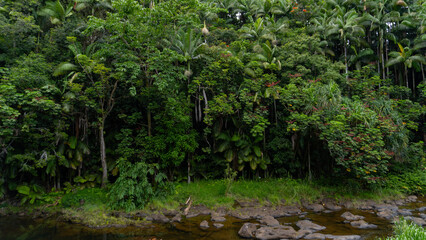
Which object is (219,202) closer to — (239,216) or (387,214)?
(239,216)

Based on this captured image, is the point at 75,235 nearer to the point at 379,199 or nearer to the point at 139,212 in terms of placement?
the point at 139,212

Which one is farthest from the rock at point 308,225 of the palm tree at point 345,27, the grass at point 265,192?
the palm tree at point 345,27

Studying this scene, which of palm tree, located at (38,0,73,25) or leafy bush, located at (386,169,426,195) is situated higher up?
palm tree, located at (38,0,73,25)

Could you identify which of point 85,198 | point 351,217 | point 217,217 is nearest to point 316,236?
point 351,217

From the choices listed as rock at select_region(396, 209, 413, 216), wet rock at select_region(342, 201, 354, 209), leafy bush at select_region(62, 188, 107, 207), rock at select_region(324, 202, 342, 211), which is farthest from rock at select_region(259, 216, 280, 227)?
leafy bush at select_region(62, 188, 107, 207)

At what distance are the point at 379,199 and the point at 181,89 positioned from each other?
38.9 ft

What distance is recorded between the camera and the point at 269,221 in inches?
372

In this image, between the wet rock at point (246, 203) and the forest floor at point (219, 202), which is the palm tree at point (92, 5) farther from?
the wet rock at point (246, 203)

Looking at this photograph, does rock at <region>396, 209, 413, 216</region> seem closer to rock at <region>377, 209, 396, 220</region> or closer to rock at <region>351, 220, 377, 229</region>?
rock at <region>377, 209, 396, 220</region>

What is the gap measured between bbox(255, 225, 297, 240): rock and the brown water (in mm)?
763

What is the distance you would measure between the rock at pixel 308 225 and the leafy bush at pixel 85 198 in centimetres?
836

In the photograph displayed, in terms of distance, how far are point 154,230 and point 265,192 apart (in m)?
5.96

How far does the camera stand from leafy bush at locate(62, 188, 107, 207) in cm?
1091

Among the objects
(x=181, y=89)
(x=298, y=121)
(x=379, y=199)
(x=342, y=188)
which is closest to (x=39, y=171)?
(x=181, y=89)
